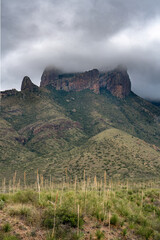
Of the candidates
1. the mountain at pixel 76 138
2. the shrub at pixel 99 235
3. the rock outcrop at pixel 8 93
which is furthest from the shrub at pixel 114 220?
the rock outcrop at pixel 8 93

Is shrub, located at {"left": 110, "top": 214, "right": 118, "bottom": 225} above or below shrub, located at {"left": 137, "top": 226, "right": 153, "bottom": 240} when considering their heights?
above

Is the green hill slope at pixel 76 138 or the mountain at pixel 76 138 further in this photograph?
the green hill slope at pixel 76 138

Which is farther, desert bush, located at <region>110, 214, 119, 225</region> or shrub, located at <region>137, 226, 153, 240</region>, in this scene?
desert bush, located at <region>110, 214, 119, 225</region>

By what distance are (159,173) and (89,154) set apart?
26.1 m

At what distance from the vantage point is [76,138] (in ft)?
332

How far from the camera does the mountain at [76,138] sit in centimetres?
6056

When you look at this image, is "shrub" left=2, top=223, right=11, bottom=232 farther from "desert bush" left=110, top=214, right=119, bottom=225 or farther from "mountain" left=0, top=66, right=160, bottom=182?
"mountain" left=0, top=66, right=160, bottom=182

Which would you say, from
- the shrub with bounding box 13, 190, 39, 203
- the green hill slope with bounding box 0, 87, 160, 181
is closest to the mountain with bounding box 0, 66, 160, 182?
the green hill slope with bounding box 0, 87, 160, 181

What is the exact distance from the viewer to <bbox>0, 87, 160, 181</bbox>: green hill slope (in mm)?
61575

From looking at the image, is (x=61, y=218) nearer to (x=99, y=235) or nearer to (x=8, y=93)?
(x=99, y=235)

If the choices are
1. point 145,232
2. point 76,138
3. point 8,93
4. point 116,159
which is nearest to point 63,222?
point 145,232

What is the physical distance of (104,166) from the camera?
2378 inches

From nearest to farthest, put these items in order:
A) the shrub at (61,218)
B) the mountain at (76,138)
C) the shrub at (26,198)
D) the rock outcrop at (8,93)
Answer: the shrub at (61,218)
the shrub at (26,198)
the mountain at (76,138)
the rock outcrop at (8,93)

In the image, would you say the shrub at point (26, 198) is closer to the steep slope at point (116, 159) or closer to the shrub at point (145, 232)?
the shrub at point (145, 232)
